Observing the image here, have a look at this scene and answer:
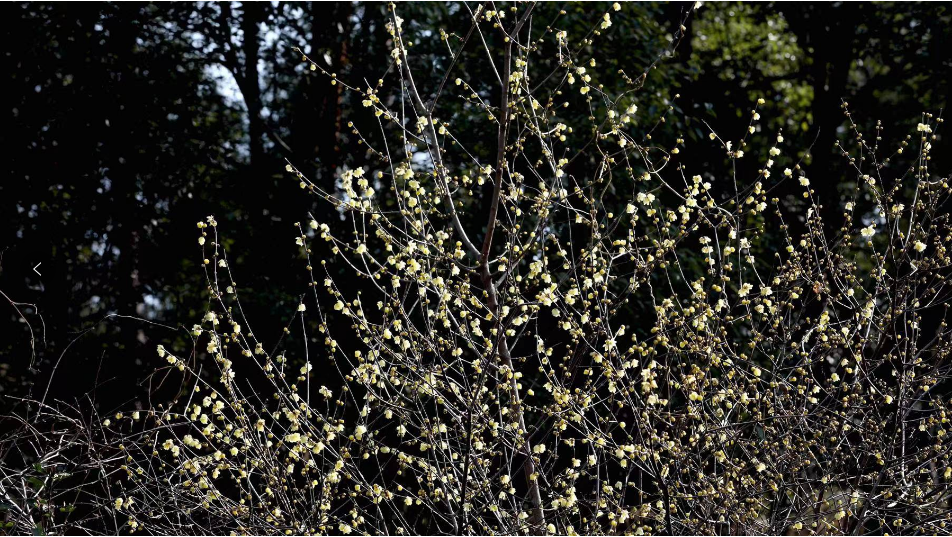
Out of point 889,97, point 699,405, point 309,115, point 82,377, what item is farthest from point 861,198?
point 82,377

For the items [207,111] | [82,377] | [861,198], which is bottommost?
[82,377]

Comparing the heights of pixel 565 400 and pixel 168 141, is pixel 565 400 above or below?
below

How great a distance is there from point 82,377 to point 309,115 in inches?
93.0

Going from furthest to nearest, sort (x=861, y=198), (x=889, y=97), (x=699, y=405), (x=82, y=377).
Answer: (x=889, y=97), (x=861, y=198), (x=82, y=377), (x=699, y=405)

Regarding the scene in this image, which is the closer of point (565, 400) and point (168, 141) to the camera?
point (565, 400)

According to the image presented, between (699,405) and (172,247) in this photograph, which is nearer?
(699,405)

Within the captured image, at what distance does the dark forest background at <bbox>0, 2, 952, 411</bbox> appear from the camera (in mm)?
6074

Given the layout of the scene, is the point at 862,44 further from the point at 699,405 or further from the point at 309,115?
the point at 699,405

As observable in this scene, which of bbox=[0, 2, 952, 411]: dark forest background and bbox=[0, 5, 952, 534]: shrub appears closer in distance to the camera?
bbox=[0, 5, 952, 534]: shrub

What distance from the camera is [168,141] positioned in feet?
21.0

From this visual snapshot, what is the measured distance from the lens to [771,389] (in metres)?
2.89

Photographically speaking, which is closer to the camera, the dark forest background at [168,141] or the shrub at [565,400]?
the shrub at [565,400]

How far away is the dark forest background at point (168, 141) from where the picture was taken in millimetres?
6074

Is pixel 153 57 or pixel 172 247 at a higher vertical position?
pixel 153 57
